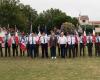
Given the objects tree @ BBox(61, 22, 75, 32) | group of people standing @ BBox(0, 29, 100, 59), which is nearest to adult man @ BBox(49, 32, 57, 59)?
group of people standing @ BBox(0, 29, 100, 59)

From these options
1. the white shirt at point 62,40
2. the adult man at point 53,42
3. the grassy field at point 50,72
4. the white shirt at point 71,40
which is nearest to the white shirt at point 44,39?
the adult man at point 53,42

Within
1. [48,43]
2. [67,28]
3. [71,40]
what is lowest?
[48,43]

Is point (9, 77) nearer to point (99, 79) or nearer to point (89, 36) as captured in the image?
point (99, 79)

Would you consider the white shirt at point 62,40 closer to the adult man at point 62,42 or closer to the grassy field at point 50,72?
the adult man at point 62,42

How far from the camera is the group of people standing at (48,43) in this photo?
27.4 m

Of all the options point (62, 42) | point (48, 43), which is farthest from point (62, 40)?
point (48, 43)

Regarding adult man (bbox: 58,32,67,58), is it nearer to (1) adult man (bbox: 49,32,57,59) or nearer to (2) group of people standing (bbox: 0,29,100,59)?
(2) group of people standing (bbox: 0,29,100,59)

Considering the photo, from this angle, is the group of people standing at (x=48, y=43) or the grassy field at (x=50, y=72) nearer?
the grassy field at (x=50, y=72)

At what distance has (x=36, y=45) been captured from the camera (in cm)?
2777

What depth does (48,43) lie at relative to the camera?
27.6 m

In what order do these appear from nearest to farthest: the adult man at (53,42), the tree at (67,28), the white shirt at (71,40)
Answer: the adult man at (53,42), the white shirt at (71,40), the tree at (67,28)

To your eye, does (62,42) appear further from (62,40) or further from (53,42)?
(53,42)

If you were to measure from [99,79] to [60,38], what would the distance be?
11572 millimetres

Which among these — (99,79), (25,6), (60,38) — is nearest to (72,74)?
(99,79)
